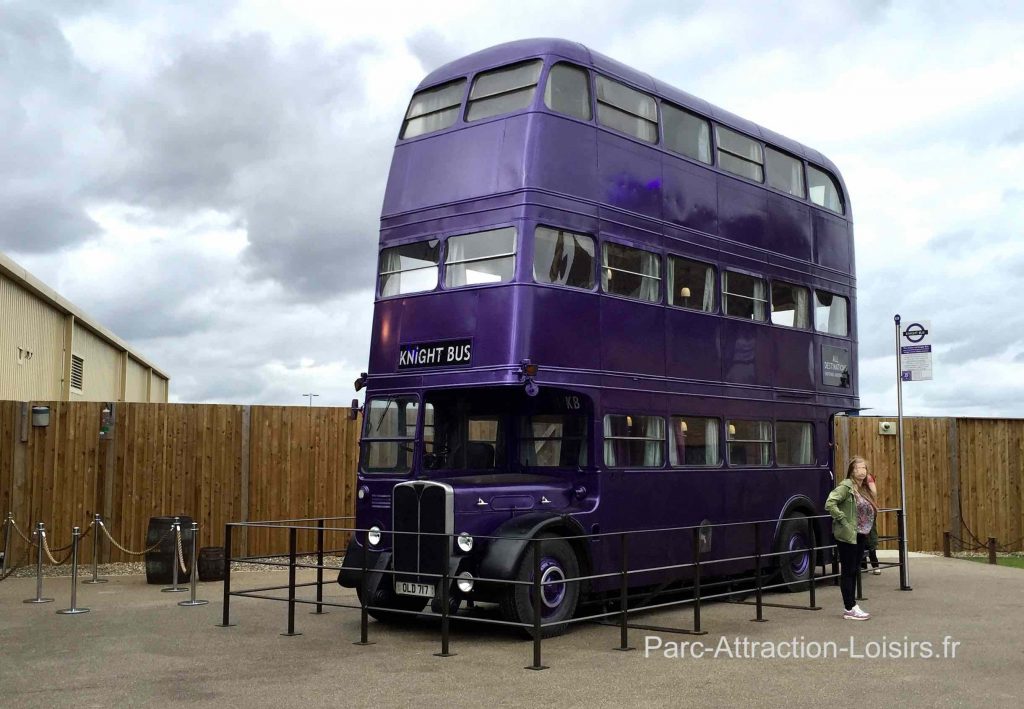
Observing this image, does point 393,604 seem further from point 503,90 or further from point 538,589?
point 503,90

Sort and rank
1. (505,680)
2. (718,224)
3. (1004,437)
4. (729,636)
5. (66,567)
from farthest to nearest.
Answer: (1004,437), (66,567), (718,224), (729,636), (505,680)

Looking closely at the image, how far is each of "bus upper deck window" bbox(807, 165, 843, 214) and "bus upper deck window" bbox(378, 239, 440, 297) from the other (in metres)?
7.06

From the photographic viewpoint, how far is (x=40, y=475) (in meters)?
17.7

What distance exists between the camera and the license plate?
10898mm

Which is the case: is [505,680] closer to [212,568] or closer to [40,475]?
[212,568]

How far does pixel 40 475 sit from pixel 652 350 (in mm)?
10786

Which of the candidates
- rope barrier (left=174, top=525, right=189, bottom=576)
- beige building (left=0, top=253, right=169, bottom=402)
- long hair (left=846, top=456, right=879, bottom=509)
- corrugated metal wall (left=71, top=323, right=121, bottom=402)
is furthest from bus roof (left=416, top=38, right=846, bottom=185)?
corrugated metal wall (left=71, top=323, right=121, bottom=402)

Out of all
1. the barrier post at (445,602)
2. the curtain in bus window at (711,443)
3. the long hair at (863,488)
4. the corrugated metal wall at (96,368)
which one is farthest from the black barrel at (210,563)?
the corrugated metal wall at (96,368)

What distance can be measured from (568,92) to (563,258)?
75.1 inches

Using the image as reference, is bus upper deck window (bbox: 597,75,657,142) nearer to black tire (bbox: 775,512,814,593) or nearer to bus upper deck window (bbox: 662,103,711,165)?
bus upper deck window (bbox: 662,103,711,165)

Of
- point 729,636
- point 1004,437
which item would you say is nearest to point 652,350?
point 729,636

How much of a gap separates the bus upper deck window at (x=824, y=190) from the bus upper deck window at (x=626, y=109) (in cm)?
417

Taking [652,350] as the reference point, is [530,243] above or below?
above

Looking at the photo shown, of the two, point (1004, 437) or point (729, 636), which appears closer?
point (729, 636)
